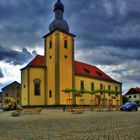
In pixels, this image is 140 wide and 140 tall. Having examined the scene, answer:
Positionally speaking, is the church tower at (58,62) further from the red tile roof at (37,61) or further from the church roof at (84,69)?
the church roof at (84,69)

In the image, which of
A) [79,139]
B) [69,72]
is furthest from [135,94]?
[79,139]

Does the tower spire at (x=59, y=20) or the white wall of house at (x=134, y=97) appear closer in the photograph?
the tower spire at (x=59, y=20)

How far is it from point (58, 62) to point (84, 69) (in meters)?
11.5

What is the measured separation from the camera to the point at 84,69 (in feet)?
217

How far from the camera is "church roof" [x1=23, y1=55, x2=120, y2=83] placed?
60631mm

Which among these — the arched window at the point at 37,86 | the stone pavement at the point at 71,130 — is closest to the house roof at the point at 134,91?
the arched window at the point at 37,86

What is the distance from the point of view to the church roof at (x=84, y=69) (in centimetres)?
6063

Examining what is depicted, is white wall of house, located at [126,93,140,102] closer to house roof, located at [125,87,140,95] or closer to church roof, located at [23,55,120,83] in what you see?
house roof, located at [125,87,140,95]

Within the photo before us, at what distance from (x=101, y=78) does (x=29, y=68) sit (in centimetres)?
1951

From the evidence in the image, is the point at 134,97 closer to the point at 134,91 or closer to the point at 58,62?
the point at 134,91

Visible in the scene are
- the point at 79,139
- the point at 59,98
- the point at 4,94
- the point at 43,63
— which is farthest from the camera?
the point at 4,94

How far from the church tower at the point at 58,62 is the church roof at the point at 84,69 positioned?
2740mm

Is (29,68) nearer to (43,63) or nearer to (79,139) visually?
(43,63)

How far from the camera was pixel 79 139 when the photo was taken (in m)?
8.69
